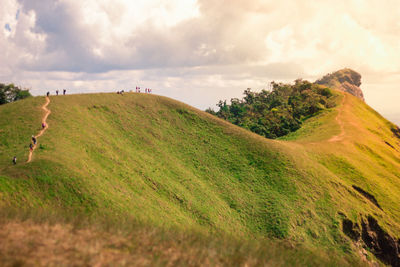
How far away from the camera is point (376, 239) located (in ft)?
146

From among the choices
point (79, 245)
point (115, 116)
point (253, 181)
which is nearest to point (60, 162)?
point (79, 245)

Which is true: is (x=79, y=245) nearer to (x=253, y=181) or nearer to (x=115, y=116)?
(x=253, y=181)

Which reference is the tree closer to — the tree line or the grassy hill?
the grassy hill

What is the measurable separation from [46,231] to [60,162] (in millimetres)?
17942

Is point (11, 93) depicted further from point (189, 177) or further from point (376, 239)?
point (376, 239)

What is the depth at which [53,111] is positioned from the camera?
153ft

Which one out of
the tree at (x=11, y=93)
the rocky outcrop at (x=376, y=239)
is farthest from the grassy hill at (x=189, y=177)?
the tree at (x=11, y=93)

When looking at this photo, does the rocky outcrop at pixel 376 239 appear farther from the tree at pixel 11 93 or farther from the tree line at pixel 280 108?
the tree at pixel 11 93

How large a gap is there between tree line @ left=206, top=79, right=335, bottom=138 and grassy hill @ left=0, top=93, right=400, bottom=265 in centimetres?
3449

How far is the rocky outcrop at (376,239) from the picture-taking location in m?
42.7

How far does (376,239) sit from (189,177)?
115ft

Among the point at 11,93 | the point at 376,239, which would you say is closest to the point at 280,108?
the point at 376,239

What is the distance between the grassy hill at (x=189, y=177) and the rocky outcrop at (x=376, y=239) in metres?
0.34

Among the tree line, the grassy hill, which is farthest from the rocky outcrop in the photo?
the tree line
